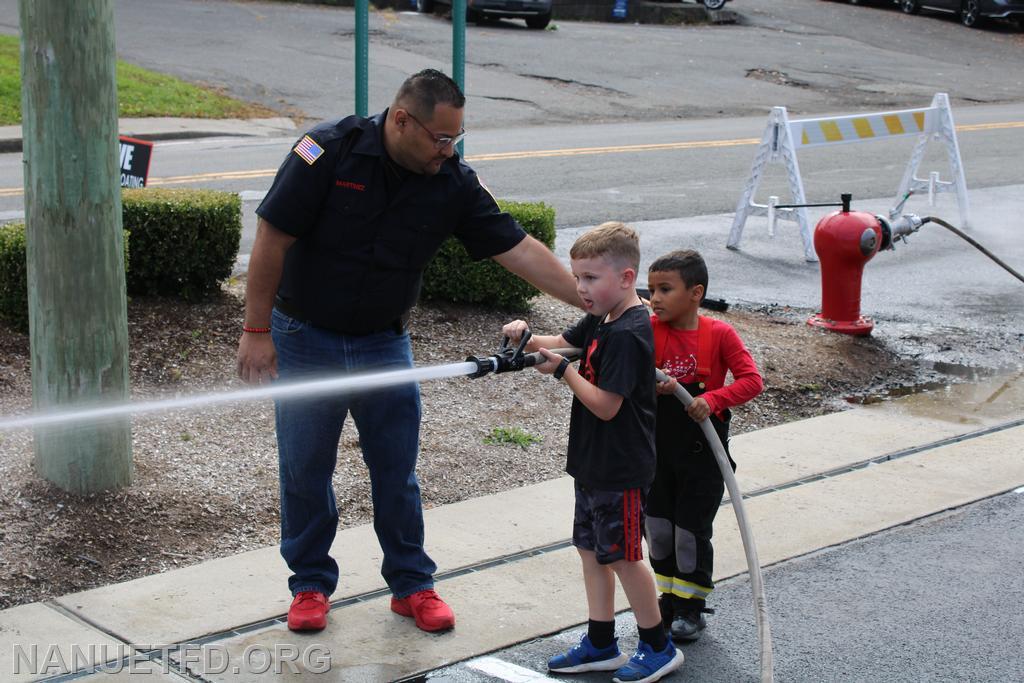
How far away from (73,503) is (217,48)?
19757 millimetres

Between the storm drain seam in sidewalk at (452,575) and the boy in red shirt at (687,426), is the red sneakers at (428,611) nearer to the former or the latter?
the storm drain seam in sidewalk at (452,575)

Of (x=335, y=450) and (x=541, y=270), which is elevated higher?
(x=541, y=270)

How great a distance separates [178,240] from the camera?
712 centimetres

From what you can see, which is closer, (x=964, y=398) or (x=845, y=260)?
(x=964, y=398)

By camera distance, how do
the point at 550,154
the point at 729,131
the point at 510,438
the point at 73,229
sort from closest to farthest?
1. the point at 73,229
2. the point at 510,438
3. the point at 550,154
4. the point at 729,131

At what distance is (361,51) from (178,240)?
1.52m

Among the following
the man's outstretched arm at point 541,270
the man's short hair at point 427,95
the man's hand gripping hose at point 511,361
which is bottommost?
the man's hand gripping hose at point 511,361

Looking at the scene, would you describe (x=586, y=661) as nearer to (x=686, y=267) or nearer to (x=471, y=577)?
(x=471, y=577)

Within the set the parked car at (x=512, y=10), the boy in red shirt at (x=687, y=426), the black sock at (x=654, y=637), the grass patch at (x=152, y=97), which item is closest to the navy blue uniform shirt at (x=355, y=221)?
the boy in red shirt at (x=687, y=426)

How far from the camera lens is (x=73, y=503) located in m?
5.08

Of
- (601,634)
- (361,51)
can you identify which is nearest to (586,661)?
(601,634)

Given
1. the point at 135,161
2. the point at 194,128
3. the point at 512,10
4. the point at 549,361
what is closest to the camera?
the point at 549,361

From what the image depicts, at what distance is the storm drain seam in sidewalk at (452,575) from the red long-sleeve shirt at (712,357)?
98 centimetres

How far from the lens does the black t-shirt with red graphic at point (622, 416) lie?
390cm
